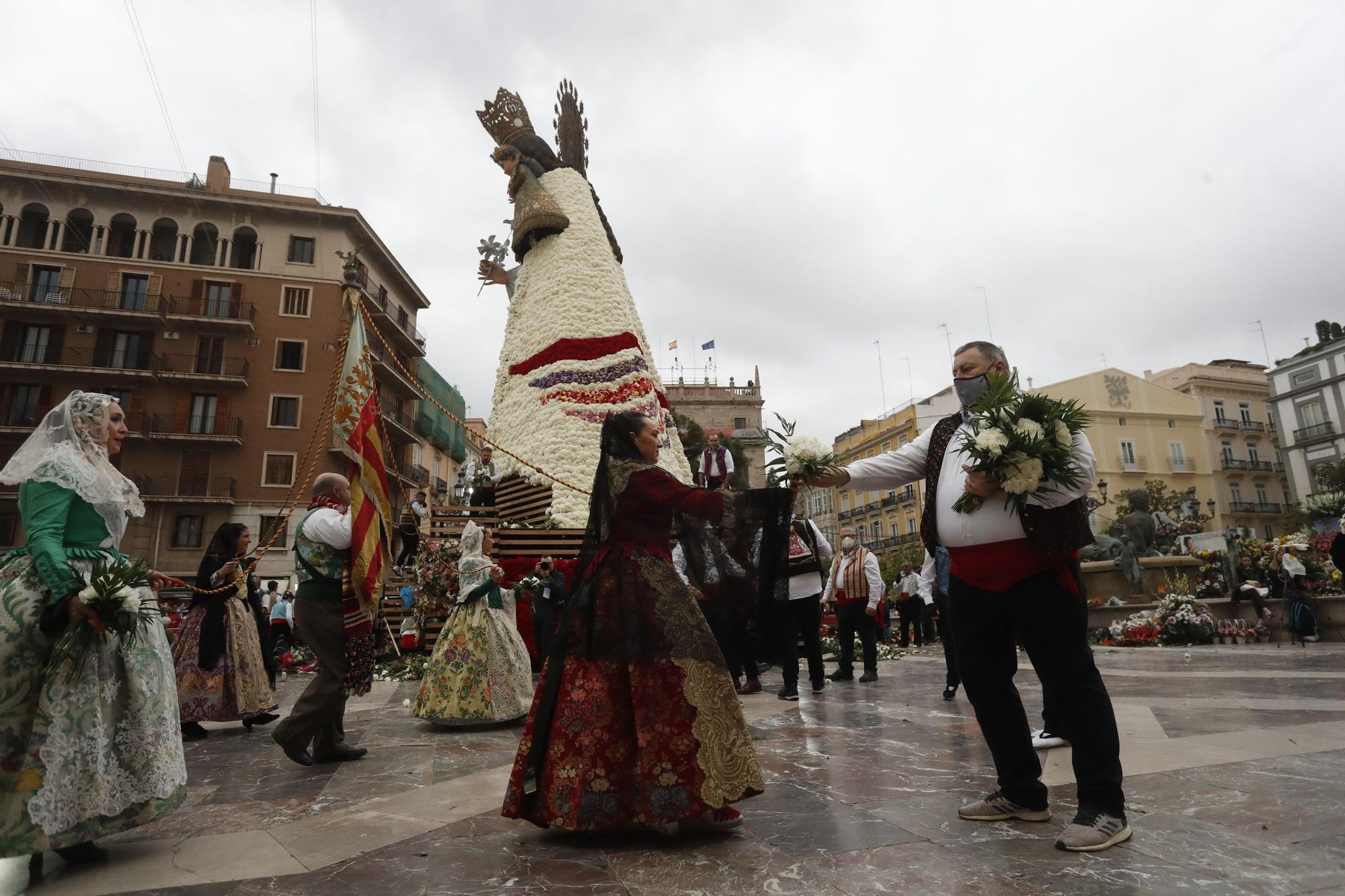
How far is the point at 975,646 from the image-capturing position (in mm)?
2996

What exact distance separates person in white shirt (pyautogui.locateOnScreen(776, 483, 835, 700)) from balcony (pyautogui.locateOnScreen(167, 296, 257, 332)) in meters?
28.8

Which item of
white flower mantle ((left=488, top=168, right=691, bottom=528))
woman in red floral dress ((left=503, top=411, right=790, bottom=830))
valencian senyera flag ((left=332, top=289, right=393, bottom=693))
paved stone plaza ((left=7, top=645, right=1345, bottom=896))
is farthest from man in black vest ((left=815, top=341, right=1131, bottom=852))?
white flower mantle ((left=488, top=168, right=691, bottom=528))

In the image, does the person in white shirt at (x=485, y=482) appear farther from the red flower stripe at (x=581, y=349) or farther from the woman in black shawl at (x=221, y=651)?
the woman in black shawl at (x=221, y=651)

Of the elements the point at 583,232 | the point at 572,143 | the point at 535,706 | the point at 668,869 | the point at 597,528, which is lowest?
the point at 668,869

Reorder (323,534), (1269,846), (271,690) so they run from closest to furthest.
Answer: (1269,846)
(323,534)
(271,690)

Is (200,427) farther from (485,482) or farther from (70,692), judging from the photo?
(70,692)

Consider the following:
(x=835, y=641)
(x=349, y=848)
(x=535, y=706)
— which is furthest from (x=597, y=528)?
(x=835, y=641)

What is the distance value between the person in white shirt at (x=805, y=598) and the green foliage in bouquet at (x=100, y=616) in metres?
4.49

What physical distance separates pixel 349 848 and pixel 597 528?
1510 millimetres

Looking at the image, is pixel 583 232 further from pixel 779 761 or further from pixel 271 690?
pixel 779 761

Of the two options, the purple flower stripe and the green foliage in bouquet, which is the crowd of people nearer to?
the green foliage in bouquet

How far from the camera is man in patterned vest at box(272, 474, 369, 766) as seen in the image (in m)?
4.45

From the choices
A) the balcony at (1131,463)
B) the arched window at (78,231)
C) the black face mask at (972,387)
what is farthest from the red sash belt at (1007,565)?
the balcony at (1131,463)

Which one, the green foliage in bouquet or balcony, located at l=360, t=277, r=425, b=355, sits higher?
balcony, located at l=360, t=277, r=425, b=355
